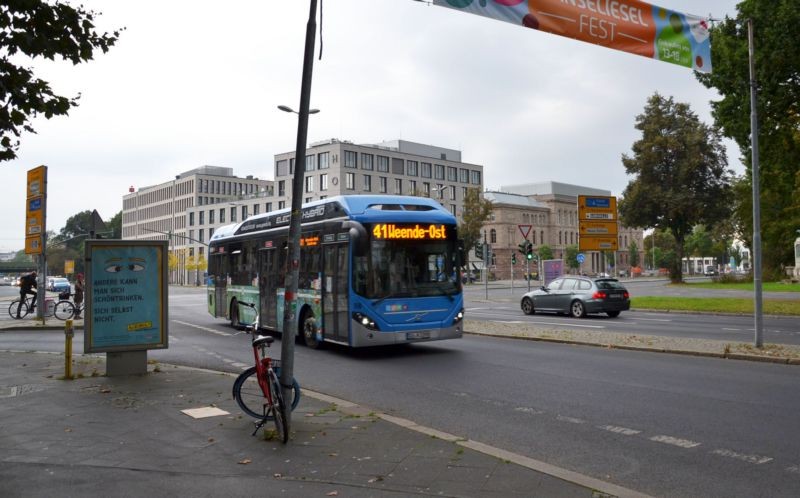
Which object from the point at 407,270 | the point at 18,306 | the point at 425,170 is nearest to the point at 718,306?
the point at 407,270

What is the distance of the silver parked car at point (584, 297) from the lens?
78.9 feet

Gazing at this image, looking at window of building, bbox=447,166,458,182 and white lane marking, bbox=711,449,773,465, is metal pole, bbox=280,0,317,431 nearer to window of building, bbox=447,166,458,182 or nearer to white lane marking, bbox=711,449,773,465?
white lane marking, bbox=711,449,773,465

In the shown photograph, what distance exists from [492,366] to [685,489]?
6.73 meters

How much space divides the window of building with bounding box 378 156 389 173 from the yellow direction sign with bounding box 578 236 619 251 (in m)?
73.6

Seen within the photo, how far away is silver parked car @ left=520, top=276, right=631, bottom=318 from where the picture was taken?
78.9ft

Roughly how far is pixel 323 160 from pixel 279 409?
300ft

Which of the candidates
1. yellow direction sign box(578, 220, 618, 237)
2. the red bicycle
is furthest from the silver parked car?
the red bicycle

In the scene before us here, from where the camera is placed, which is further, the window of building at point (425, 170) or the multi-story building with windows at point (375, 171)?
the window of building at point (425, 170)

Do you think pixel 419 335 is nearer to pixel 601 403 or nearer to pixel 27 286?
pixel 601 403

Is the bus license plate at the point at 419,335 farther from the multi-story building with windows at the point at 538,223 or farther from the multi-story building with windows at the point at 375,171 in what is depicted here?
the multi-story building with windows at the point at 538,223

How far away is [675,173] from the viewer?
60562 millimetres

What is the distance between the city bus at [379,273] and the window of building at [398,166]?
8698cm

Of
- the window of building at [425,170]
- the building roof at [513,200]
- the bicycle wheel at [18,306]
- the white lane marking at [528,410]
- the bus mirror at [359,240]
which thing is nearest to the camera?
the white lane marking at [528,410]

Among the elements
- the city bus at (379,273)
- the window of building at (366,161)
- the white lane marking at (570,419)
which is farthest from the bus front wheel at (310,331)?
the window of building at (366,161)
